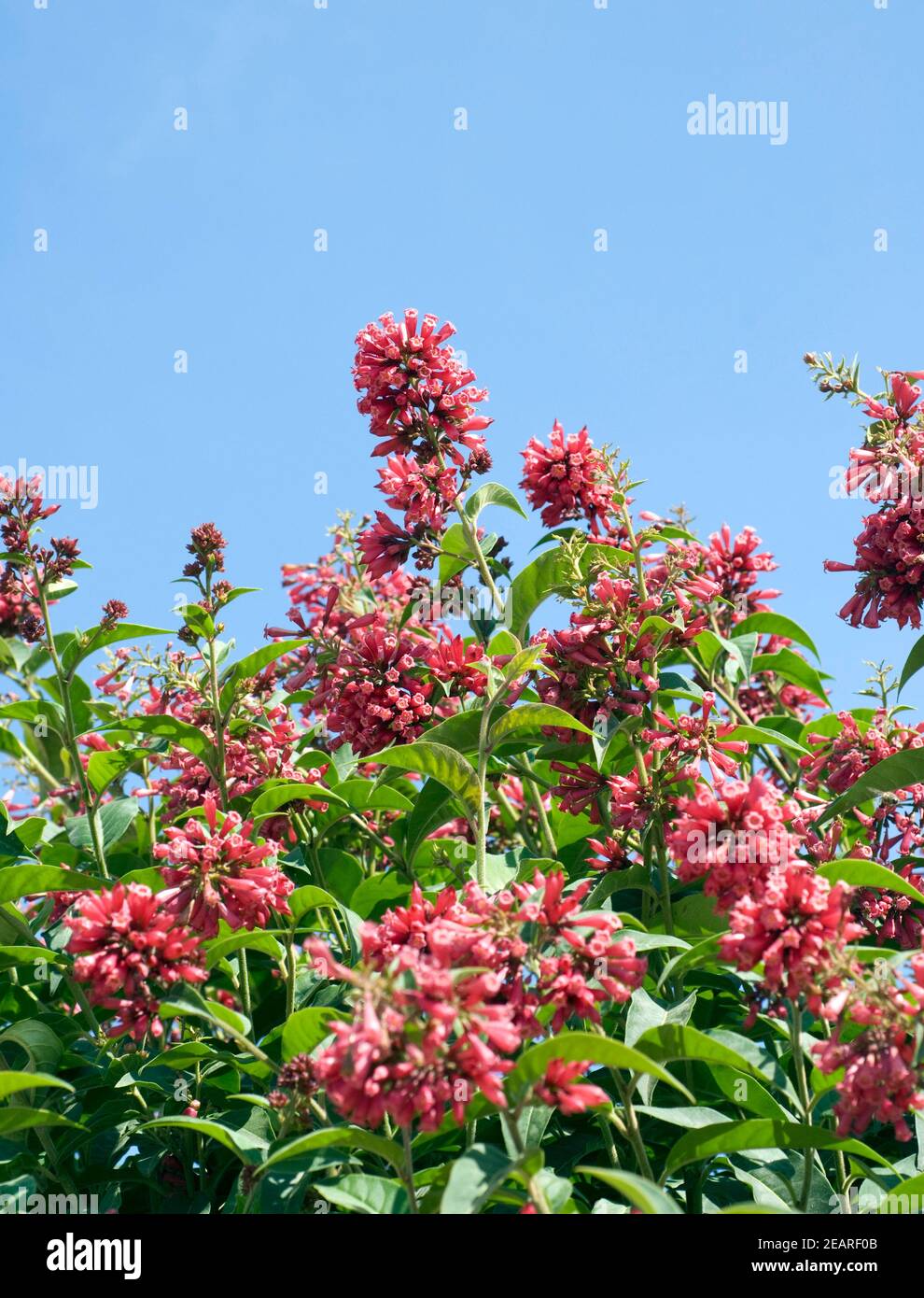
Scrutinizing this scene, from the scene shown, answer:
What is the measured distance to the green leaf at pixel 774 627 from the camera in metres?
6.37

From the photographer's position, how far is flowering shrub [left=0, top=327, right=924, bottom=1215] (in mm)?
3322

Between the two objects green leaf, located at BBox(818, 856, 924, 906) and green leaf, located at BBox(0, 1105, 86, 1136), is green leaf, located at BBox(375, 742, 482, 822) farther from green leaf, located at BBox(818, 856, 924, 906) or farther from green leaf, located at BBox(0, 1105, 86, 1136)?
green leaf, located at BBox(0, 1105, 86, 1136)

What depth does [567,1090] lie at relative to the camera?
3.22 m

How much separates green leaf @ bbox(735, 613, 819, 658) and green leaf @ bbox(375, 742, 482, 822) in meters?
2.18

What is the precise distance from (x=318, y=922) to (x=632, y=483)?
7.68 ft

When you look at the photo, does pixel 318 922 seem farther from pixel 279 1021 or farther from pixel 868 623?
pixel 868 623

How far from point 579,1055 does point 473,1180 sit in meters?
0.40

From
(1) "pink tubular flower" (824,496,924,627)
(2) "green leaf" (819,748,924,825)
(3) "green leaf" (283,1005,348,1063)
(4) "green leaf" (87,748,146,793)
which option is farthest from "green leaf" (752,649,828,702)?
(3) "green leaf" (283,1005,348,1063)

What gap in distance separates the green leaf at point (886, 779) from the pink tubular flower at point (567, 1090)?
73.4 inches

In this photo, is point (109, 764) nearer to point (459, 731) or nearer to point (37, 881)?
point (37, 881)

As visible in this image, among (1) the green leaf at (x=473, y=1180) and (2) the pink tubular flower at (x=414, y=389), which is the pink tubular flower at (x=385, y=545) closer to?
(2) the pink tubular flower at (x=414, y=389)

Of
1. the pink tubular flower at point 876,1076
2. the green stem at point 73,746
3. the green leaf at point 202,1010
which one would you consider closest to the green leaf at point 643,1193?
the pink tubular flower at point 876,1076

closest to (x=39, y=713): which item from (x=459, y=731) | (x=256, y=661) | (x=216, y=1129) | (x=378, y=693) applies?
(x=256, y=661)
